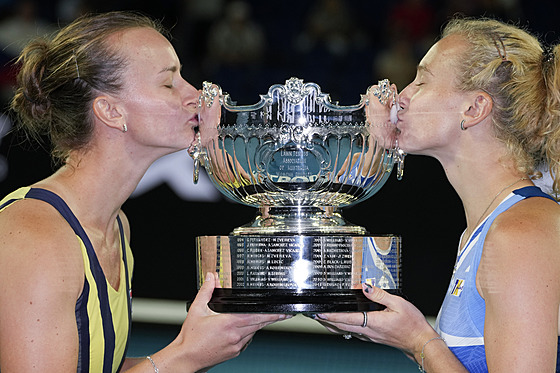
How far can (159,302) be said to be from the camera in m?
4.36

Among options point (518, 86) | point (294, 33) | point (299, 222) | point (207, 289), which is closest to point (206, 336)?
point (207, 289)

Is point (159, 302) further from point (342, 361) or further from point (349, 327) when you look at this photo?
point (349, 327)

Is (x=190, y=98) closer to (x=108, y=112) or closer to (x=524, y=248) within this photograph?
(x=108, y=112)

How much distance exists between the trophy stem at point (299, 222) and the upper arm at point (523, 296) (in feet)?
1.08

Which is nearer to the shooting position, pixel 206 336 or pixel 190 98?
pixel 206 336

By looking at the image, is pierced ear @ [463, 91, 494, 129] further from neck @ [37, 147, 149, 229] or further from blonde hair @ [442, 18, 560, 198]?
neck @ [37, 147, 149, 229]

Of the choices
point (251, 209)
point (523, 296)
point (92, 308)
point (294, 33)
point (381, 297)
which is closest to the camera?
point (523, 296)

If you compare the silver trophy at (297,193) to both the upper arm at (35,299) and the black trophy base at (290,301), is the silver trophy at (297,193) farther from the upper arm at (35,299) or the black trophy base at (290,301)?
the upper arm at (35,299)

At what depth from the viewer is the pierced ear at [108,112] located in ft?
5.95

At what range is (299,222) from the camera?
5.79ft

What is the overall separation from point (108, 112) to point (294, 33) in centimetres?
434

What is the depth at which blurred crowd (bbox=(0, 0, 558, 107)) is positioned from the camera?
16.4 ft

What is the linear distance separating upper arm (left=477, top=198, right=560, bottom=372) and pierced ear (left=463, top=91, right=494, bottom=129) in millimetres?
268

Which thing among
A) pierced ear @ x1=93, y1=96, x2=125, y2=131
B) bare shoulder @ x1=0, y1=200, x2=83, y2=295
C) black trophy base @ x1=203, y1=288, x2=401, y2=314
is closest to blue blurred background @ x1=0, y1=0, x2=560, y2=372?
pierced ear @ x1=93, y1=96, x2=125, y2=131
